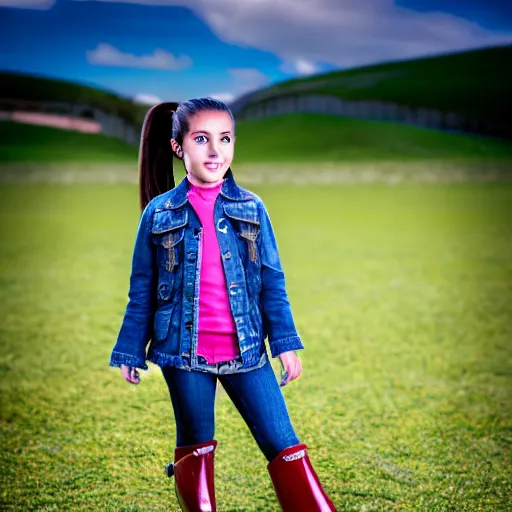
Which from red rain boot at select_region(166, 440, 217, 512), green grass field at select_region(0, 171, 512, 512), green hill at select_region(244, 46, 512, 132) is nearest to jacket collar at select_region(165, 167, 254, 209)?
red rain boot at select_region(166, 440, 217, 512)

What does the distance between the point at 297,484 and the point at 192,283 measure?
2.05 feet

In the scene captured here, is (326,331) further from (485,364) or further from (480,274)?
(480,274)

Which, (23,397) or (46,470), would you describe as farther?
(23,397)

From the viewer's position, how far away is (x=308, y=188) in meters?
15.7

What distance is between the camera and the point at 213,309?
73.5 inches

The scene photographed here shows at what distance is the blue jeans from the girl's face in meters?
0.55

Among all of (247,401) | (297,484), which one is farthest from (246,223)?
(297,484)

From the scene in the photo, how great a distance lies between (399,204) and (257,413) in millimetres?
11374

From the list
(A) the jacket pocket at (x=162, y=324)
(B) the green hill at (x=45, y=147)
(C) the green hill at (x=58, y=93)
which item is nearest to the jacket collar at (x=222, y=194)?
(A) the jacket pocket at (x=162, y=324)

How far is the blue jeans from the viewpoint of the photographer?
1.88 metres

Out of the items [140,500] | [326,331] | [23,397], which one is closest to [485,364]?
[326,331]

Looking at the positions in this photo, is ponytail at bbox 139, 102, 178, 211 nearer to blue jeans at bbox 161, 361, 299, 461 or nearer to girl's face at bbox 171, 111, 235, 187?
girl's face at bbox 171, 111, 235, 187

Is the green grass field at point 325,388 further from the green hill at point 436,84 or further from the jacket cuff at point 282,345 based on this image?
the green hill at point 436,84

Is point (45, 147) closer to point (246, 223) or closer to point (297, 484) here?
point (246, 223)
